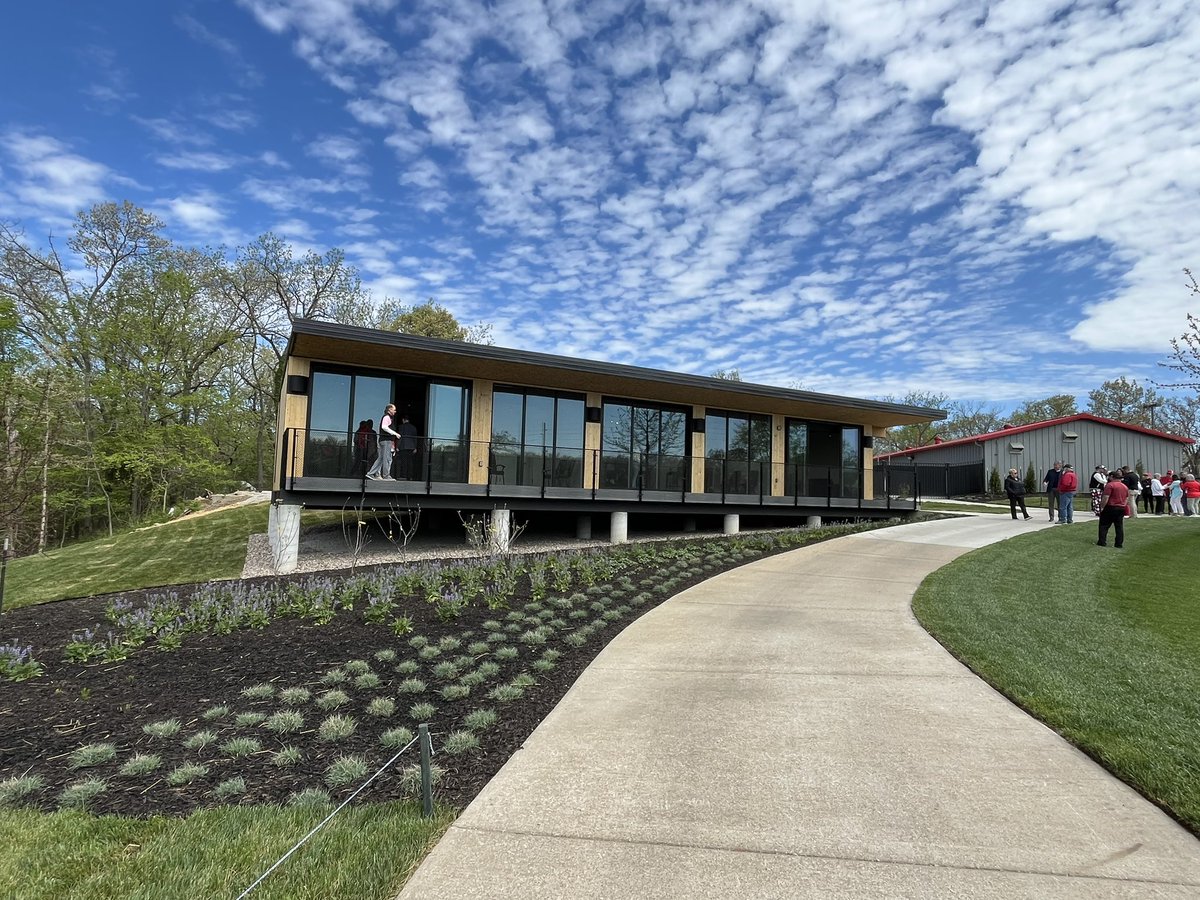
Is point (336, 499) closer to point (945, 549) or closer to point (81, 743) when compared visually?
point (81, 743)

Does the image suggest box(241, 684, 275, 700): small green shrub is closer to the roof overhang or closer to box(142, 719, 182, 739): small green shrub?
box(142, 719, 182, 739): small green shrub

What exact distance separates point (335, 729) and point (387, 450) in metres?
8.44

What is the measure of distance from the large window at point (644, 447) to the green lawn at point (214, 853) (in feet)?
39.1

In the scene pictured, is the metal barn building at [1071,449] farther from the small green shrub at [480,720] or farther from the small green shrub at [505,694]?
the small green shrub at [480,720]

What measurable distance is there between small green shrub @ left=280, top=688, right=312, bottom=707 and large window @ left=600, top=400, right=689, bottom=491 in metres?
10.4

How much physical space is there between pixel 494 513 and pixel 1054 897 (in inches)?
437

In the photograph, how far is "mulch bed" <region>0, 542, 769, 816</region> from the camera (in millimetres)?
3562

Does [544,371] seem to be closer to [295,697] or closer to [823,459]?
[295,697]

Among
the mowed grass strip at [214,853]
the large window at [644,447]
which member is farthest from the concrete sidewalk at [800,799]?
the large window at [644,447]

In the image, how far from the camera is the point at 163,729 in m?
4.22

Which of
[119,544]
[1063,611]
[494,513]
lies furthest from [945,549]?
[119,544]

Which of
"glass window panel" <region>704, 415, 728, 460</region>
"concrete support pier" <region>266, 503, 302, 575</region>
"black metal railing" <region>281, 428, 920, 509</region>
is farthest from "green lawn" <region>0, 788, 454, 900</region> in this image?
"glass window panel" <region>704, 415, 728, 460</region>

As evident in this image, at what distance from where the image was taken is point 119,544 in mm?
16609

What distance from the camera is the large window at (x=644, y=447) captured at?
49.1 ft
